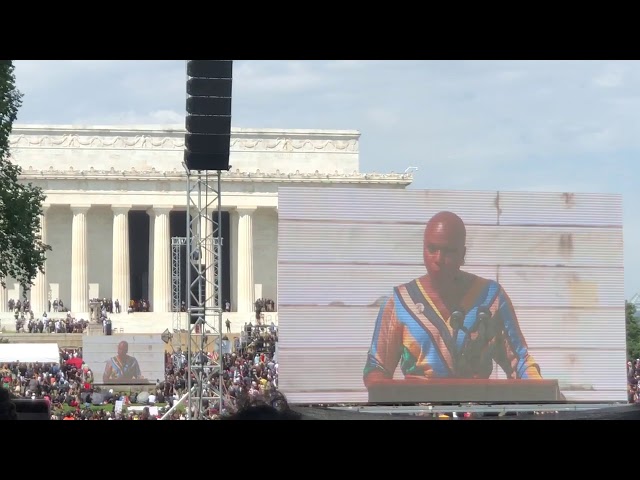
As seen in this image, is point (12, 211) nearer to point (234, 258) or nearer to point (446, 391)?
point (446, 391)

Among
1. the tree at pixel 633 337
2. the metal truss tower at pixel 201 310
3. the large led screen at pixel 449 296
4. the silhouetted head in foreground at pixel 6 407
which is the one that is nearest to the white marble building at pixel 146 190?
the tree at pixel 633 337

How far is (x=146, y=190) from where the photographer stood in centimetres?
8412

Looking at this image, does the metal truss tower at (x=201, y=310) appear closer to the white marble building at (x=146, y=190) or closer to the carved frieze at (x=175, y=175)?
the carved frieze at (x=175, y=175)

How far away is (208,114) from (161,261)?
58.3 m

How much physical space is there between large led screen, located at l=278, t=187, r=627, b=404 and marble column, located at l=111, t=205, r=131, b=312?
5132 cm

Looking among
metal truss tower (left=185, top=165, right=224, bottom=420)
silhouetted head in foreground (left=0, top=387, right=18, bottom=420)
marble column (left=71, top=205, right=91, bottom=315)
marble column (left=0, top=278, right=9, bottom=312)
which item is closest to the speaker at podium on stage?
metal truss tower (left=185, top=165, right=224, bottom=420)

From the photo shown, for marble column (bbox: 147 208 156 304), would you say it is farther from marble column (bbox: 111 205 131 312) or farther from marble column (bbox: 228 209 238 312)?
marble column (bbox: 228 209 238 312)

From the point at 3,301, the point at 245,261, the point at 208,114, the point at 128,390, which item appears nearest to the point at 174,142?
the point at 245,261

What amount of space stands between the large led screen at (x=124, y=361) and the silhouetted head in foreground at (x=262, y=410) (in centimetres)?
3496

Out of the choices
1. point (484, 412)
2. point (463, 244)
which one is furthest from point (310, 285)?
point (484, 412)

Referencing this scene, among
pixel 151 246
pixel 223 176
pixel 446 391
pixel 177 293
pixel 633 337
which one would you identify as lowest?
pixel 446 391
